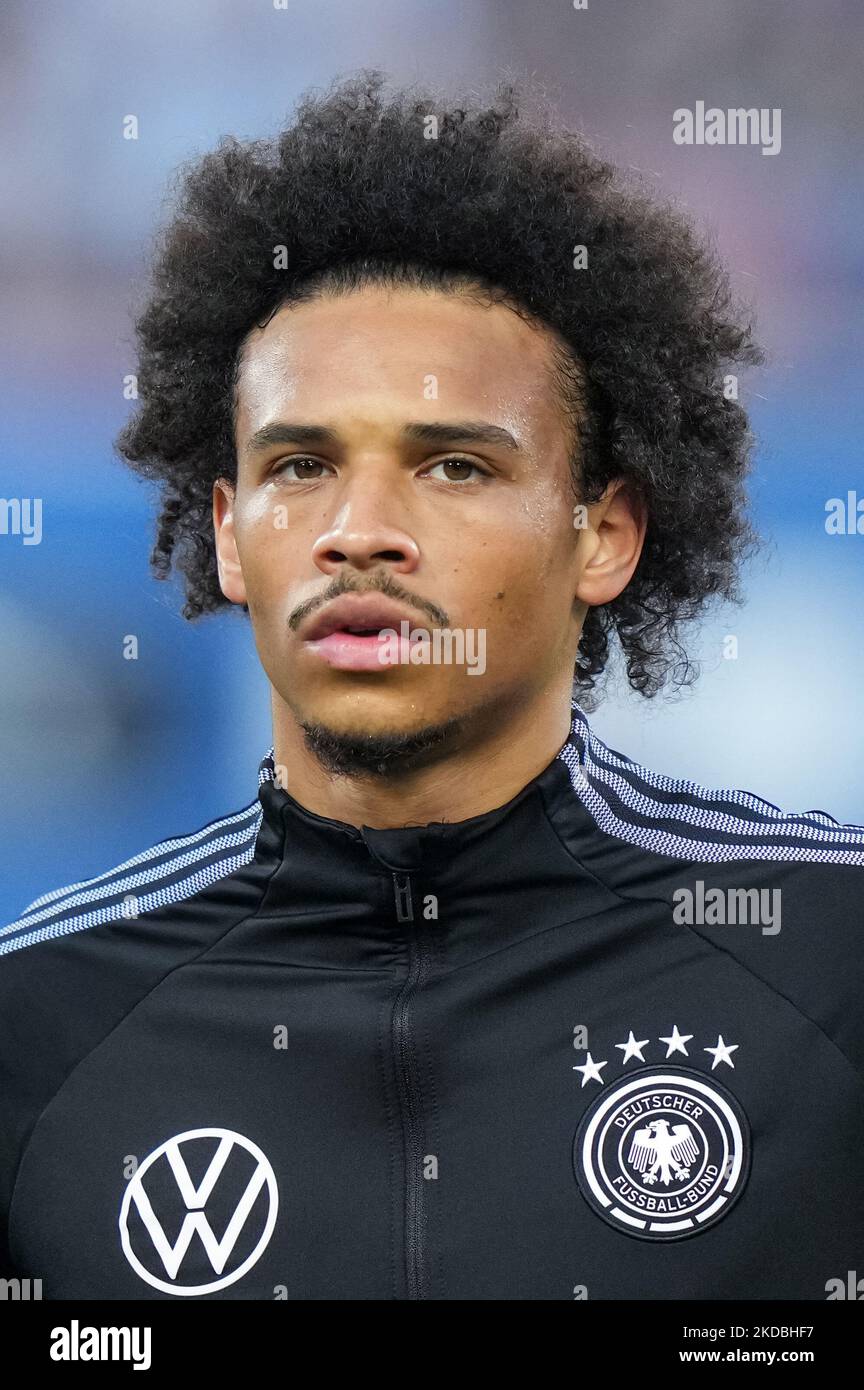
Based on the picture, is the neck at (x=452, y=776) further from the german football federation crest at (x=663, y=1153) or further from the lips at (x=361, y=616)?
the german football federation crest at (x=663, y=1153)

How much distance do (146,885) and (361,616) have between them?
0.66 meters

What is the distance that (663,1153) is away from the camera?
2.21m

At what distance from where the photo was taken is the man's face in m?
2.32

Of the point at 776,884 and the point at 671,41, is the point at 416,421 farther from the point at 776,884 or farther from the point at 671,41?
the point at 671,41

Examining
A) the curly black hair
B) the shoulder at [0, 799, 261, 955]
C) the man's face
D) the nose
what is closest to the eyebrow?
the man's face

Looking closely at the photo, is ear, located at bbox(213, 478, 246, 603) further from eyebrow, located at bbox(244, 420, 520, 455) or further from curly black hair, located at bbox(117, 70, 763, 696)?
eyebrow, located at bbox(244, 420, 520, 455)

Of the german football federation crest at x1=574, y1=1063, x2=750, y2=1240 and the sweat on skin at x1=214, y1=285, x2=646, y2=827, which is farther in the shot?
the sweat on skin at x1=214, y1=285, x2=646, y2=827

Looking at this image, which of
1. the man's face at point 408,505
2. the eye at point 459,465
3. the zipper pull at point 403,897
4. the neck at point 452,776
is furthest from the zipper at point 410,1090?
the eye at point 459,465

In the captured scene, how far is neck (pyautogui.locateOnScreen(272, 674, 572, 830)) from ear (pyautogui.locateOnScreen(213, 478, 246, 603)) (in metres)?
0.24

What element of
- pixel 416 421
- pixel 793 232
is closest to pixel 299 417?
pixel 416 421

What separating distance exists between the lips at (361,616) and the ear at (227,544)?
0.29 m

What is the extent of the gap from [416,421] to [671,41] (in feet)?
5.18

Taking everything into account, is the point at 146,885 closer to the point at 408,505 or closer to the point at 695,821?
the point at 408,505

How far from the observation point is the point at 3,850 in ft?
10.8
